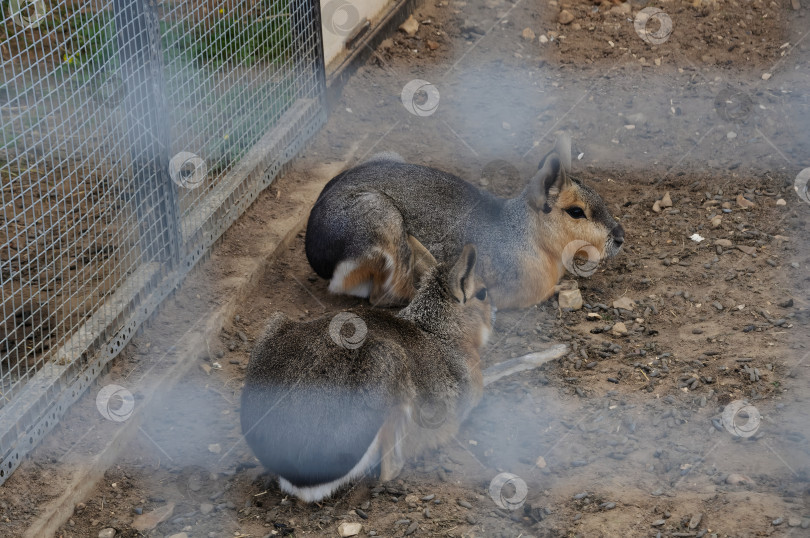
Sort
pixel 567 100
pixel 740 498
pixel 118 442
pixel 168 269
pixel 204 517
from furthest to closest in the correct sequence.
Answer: pixel 567 100 → pixel 168 269 → pixel 118 442 → pixel 204 517 → pixel 740 498

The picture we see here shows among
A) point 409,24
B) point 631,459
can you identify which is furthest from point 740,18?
point 631,459

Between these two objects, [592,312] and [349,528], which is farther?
[592,312]

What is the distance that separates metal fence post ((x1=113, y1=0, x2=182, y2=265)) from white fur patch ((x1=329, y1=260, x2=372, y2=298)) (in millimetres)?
922

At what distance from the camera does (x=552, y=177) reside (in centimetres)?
535

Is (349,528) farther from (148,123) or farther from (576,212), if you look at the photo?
(576,212)

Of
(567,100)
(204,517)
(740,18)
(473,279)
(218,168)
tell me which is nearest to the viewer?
(204,517)

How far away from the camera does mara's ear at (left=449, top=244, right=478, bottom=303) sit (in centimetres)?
432

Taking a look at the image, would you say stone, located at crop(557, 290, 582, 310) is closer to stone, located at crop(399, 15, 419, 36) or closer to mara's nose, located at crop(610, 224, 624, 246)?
mara's nose, located at crop(610, 224, 624, 246)

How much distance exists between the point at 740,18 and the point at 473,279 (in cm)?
493

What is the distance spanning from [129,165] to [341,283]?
1.39 metres

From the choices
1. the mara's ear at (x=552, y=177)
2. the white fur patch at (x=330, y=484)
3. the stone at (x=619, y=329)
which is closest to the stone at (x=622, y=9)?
the mara's ear at (x=552, y=177)

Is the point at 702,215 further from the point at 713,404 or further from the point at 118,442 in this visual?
the point at 118,442

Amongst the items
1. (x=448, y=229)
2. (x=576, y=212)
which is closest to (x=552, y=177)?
(x=576, y=212)

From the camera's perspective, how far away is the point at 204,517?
12.7ft
